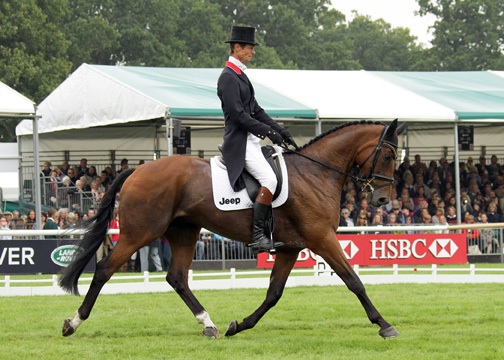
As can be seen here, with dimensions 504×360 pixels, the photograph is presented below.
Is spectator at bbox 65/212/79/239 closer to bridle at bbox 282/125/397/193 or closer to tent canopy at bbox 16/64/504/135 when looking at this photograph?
bridle at bbox 282/125/397/193

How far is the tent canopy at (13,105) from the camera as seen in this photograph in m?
20.6

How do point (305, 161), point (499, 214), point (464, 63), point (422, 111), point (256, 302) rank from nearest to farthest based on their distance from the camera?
point (305, 161), point (256, 302), point (422, 111), point (499, 214), point (464, 63)

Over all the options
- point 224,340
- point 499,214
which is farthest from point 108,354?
point 499,214

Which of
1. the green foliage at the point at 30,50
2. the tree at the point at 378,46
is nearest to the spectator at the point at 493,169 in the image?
the green foliage at the point at 30,50

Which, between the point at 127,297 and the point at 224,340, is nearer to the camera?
the point at 224,340

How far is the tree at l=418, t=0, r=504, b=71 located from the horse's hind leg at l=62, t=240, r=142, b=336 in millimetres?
58964

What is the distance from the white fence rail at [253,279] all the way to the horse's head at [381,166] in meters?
5.95

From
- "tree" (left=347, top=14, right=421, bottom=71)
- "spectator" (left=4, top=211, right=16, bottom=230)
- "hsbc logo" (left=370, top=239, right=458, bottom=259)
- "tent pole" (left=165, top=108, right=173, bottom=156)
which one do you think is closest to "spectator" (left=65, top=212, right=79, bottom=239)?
"spectator" (left=4, top=211, right=16, bottom=230)

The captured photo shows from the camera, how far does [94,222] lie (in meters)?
10.2

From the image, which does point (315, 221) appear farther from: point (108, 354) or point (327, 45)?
point (327, 45)

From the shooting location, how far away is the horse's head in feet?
32.4

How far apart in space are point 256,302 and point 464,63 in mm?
55948

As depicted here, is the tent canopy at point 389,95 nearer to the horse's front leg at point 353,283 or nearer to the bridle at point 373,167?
the bridle at point 373,167

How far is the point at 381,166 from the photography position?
991 centimetres
